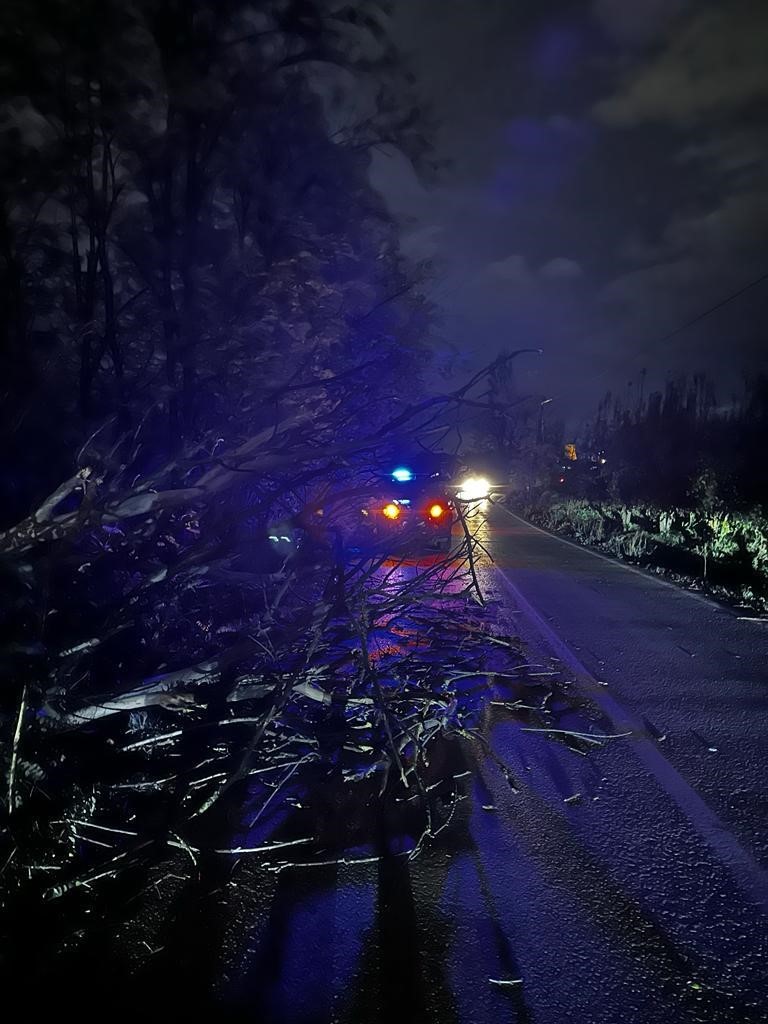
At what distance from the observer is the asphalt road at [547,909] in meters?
2.17

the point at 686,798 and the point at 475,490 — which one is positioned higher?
the point at 475,490

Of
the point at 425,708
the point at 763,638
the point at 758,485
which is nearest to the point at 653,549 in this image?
the point at 763,638

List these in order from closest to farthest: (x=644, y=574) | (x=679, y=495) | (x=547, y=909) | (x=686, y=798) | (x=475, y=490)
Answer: (x=547, y=909) < (x=686, y=798) < (x=475, y=490) < (x=644, y=574) < (x=679, y=495)

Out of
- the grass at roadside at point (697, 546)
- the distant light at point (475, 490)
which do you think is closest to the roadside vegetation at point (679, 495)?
the grass at roadside at point (697, 546)

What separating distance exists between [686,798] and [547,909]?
4.67ft

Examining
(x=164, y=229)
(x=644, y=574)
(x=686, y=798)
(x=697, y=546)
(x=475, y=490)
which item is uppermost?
(x=164, y=229)

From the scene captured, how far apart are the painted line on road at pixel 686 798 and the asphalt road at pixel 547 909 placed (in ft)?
0.04

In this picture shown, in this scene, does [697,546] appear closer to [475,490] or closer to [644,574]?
[644,574]

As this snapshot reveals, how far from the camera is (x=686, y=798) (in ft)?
11.7

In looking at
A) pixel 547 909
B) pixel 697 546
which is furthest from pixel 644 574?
pixel 547 909

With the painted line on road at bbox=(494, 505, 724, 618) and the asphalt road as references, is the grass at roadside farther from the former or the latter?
the asphalt road

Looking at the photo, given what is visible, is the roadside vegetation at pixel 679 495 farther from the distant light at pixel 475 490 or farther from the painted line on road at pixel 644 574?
the distant light at pixel 475 490

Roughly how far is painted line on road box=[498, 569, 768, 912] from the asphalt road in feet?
0.04

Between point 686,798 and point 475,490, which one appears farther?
point 475,490
